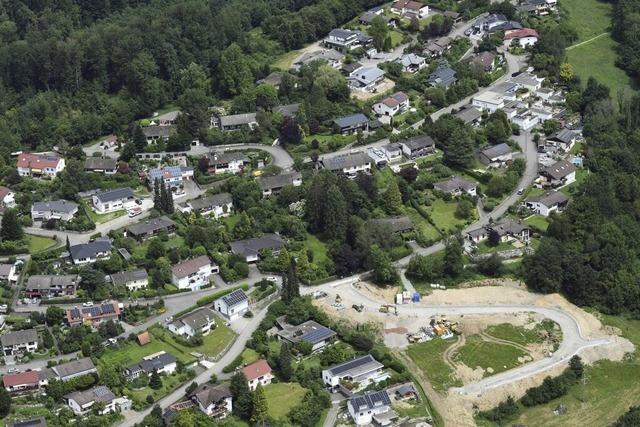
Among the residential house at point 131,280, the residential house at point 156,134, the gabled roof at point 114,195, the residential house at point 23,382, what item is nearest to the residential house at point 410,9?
the residential house at point 156,134

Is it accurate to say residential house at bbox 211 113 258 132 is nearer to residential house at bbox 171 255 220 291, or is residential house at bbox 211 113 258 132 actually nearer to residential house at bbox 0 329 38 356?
residential house at bbox 171 255 220 291

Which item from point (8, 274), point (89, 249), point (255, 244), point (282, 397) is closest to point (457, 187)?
point (255, 244)

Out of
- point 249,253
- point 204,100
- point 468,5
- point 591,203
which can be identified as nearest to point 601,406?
point 591,203

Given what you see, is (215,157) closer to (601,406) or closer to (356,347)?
(356,347)

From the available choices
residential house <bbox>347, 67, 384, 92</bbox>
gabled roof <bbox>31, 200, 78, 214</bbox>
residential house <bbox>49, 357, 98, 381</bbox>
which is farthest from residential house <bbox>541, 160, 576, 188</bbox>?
residential house <bbox>49, 357, 98, 381</bbox>

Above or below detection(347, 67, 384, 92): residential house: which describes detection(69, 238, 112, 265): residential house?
below

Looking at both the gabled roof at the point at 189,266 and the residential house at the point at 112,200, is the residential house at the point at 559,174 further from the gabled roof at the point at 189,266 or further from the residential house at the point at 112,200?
the residential house at the point at 112,200
